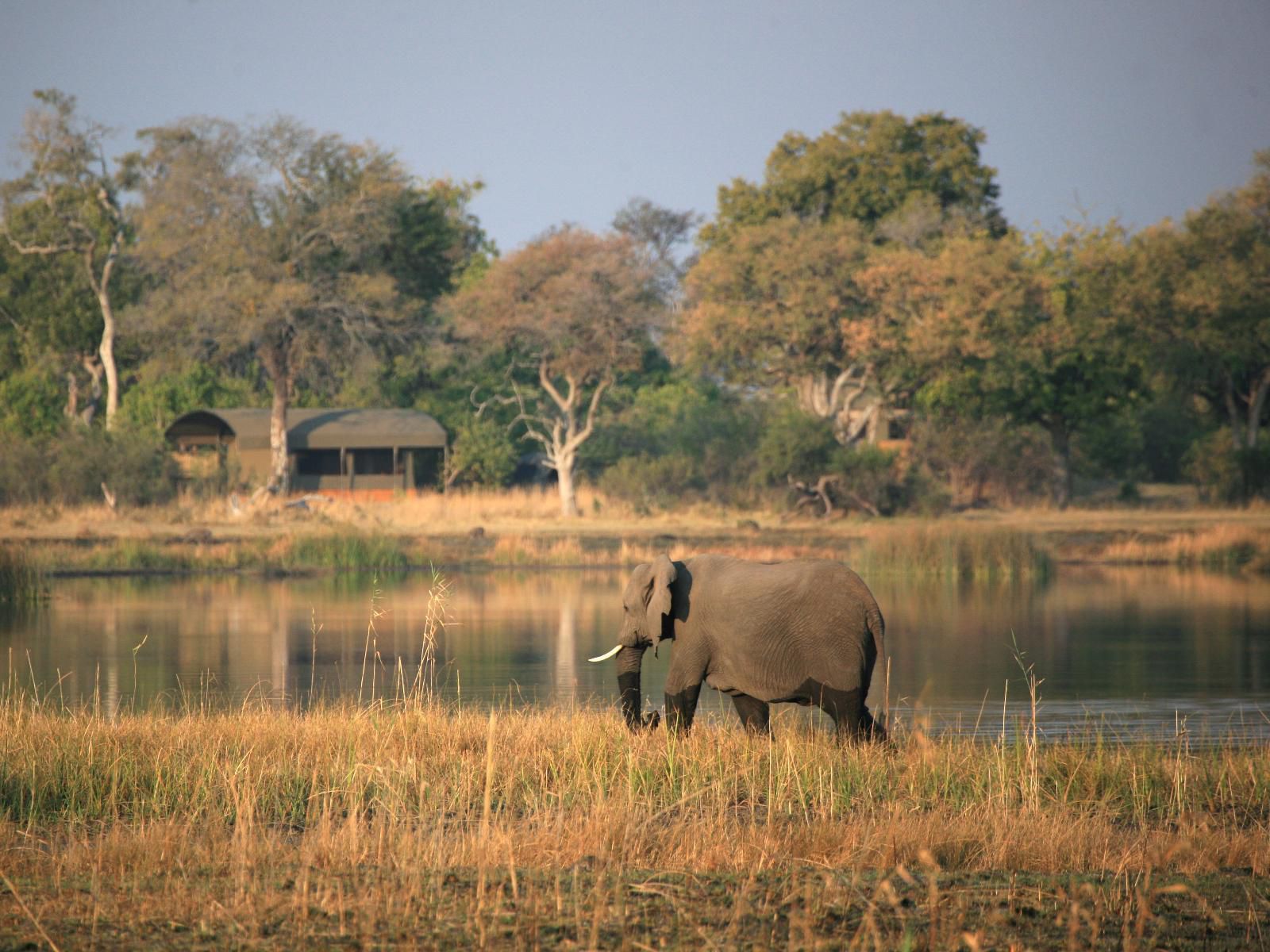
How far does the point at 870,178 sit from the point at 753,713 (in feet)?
148

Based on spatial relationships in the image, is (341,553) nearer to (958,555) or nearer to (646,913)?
(958,555)

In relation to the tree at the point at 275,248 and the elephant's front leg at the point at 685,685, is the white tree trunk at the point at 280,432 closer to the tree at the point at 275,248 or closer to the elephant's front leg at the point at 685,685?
the tree at the point at 275,248

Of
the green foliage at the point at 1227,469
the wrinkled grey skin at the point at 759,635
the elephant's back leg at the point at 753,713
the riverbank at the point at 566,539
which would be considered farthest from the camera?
the green foliage at the point at 1227,469

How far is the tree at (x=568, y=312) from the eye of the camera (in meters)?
46.0

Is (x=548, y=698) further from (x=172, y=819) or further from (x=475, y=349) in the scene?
(x=475, y=349)

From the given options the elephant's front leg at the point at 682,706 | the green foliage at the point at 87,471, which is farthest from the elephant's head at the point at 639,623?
the green foliage at the point at 87,471

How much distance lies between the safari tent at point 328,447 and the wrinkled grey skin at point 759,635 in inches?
1517

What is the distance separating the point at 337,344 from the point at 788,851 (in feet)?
140

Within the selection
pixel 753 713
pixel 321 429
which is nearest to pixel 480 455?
pixel 321 429

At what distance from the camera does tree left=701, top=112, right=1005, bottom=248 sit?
53000 mm

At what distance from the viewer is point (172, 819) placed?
7504 mm

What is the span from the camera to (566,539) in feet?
115

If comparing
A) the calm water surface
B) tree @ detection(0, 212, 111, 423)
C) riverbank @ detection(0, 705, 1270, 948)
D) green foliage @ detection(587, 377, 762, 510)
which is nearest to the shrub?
green foliage @ detection(587, 377, 762, 510)

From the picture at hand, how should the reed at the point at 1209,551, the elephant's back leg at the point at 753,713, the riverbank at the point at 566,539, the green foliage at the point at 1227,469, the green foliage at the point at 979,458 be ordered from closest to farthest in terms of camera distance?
the elephant's back leg at the point at 753,713 → the riverbank at the point at 566,539 → the reed at the point at 1209,551 → the green foliage at the point at 1227,469 → the green foliage at the point at 979,458
